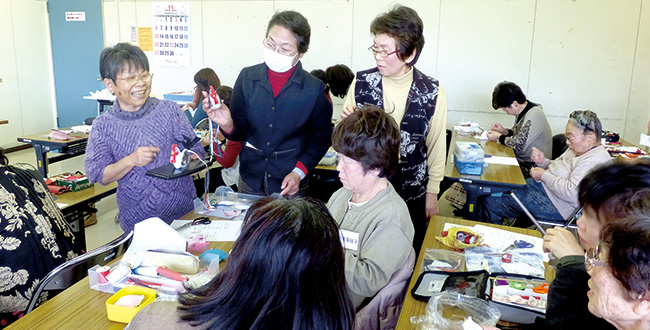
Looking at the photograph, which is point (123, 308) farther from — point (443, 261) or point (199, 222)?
point (443, 261)

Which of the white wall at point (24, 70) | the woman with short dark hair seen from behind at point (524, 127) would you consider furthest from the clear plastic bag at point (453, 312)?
the white wall at point (24, 70)

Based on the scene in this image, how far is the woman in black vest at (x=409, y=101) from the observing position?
7.11 ft

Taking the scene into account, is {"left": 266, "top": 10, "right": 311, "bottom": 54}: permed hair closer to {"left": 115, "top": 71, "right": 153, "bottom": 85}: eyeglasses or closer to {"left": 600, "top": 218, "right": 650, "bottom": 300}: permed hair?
{"left": 115, "top": 71, "right": 153, "bottom": 85}: eyeglasses

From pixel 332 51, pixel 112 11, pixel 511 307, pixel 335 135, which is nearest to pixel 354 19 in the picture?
pixel 332 51

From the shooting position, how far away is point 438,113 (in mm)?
2330

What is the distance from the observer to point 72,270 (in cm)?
160

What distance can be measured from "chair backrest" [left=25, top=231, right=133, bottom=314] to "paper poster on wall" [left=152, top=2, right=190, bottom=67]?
5.22m

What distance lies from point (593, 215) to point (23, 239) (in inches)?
70.2

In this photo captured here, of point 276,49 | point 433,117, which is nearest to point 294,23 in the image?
point 276,49

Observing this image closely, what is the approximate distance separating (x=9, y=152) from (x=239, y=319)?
704cm

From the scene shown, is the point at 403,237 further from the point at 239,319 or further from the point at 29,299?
the point at 29,299

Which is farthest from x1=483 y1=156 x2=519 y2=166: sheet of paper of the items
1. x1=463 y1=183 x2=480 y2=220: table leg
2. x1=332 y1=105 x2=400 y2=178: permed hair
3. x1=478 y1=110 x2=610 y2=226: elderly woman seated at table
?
x1=332 y1=105 x2=400 y2=178: permed hair

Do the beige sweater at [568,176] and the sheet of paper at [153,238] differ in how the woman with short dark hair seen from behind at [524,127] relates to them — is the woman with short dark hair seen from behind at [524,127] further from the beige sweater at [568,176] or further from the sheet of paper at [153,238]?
the sheet of paper at [153,238]

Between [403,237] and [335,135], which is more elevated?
[335,135]
